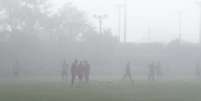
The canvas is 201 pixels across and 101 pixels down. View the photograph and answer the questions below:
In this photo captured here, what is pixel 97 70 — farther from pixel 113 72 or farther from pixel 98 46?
pixel 98 46

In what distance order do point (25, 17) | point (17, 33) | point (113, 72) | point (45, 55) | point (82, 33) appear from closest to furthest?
point (113, 72), point (45, 55), point (17, 33), point (25, 17), point (82, 33)

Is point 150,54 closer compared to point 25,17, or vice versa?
point 150,54

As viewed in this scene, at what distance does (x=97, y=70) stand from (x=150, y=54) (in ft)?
56.5

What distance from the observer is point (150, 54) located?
91.4 m

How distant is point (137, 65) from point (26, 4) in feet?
98.7

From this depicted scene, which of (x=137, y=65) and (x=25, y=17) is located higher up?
(x=25, y=17)

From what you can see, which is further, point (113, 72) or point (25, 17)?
point (25, 17)

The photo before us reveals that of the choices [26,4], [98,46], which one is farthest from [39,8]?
[98,46]

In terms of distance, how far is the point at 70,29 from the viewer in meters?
111

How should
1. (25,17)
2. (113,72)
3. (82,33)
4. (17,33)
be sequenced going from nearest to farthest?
(113,72) → (17,33) → (25,17) → (82,33)

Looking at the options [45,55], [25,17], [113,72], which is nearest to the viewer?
[113,72]

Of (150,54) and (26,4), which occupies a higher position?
(26,4)

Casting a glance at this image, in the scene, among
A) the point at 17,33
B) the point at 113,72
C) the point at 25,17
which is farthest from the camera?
the point at 25,17

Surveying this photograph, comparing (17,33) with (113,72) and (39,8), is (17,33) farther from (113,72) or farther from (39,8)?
(113,72)
